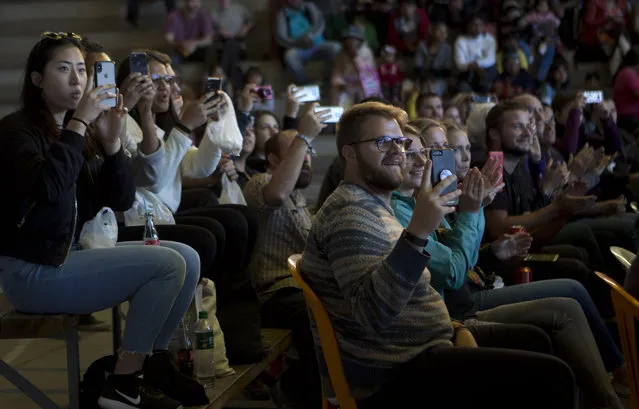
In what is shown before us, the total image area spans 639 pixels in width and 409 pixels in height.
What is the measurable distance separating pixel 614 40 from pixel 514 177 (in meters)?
6.57

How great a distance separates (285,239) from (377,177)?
1348 mm

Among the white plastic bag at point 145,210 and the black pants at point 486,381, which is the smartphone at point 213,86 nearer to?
the white plastic bag at point 145,210

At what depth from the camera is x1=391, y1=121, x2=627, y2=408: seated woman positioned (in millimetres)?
2771

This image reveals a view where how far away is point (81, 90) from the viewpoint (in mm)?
2885

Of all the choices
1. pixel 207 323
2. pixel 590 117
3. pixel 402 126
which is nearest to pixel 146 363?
pixel 207 323

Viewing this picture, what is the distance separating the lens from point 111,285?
2.74 meters

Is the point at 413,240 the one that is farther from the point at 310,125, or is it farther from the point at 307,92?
the point at 307,92

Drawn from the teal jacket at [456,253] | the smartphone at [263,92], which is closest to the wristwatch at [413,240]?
the teal jacket at [456,253]

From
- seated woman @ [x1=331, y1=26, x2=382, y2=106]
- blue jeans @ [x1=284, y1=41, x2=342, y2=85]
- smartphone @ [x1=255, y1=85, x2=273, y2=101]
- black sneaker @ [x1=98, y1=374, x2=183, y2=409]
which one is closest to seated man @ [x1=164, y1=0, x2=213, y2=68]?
blue jeans @ [x1=284, y1=41, x2=342, y2=85]

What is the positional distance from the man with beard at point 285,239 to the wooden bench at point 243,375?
0.07 meters

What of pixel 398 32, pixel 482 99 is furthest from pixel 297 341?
pixel 398 32

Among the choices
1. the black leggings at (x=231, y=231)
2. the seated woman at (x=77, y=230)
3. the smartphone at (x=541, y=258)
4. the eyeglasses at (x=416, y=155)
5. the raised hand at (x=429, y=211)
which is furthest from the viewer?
the smartphone at (x=541, y=258)

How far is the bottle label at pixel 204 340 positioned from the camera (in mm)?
3168

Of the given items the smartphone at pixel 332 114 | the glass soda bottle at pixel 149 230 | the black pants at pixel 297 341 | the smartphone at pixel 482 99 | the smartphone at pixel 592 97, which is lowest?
the black pants at pixel 297 341
